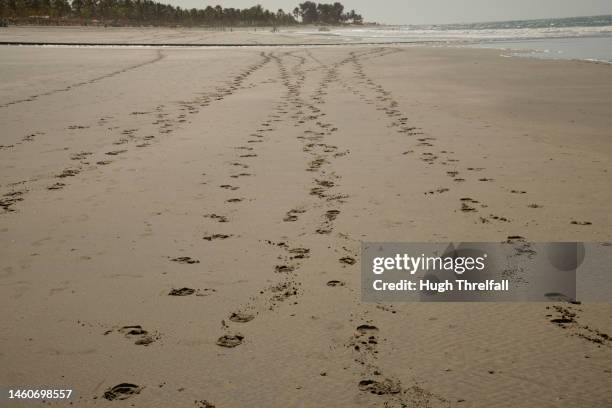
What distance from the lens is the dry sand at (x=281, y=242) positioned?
8.50 feet

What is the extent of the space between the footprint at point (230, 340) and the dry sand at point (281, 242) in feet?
0.07

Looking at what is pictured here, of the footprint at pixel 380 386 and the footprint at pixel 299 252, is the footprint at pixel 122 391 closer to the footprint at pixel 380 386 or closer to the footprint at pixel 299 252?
the footprint at pixel 380 386

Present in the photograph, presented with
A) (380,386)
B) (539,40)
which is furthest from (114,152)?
(539,40)

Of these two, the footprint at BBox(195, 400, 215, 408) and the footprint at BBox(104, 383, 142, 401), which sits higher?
the footprint at BBox(104, 383, 142, 401)

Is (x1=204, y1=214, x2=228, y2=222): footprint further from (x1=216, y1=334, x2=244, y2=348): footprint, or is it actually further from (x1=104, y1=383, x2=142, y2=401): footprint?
(x1=104, y1=383, x2=142, y2=401): footprint

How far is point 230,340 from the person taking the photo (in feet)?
9.51

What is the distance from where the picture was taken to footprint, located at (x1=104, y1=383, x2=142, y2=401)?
245 centimetres

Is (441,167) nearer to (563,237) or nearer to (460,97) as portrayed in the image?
(563,237)

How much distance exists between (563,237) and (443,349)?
206 centimetres

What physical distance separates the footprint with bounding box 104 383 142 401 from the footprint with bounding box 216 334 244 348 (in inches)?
20.9

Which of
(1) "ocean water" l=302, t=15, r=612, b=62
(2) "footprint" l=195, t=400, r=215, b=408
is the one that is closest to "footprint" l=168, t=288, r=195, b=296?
(2) "footprint" l=195, t=400, r=215, b=408

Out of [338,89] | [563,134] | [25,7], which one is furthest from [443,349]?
[25,7]

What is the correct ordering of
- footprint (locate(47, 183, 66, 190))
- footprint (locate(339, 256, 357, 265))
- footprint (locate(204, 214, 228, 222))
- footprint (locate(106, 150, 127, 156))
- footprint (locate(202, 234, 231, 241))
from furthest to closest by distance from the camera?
footprint (locate(106, 150, 127, 156)), footprint (locate(47, 183, 66, 190)), footprint (locate(204, 214, 228, 222)), footprint (locate(202, 234, 231, 241)), footprint (locate(339, 256, 357, 265))

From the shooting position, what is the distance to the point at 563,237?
4.18 m
